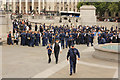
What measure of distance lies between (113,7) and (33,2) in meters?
47.7

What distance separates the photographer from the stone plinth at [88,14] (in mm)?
46688

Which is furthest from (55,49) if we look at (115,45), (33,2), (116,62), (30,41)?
(33,2)

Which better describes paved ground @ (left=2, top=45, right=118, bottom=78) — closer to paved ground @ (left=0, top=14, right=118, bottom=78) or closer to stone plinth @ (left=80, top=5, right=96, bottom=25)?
paved ground @ (left=0, top=14, right=118, bottom=78)

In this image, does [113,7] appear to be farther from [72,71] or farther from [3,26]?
[72,71]

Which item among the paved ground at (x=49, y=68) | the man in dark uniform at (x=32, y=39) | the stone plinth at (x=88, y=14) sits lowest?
the paved ground at (x=49, y=68)

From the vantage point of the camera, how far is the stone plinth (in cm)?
4669

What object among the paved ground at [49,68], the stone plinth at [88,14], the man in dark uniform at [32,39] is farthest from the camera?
the stone plinth at [88,14]

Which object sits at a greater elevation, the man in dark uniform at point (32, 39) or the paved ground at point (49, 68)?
the man in dark uniform at point (32, 39)

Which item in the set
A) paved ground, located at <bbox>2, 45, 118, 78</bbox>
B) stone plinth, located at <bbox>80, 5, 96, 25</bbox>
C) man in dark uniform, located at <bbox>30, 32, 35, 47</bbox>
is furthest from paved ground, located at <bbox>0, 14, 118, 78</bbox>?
stone plinth, located at <bbox>80, 5, 96, 25</bbox>

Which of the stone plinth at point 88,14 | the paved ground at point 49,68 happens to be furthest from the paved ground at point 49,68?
the stone plinth at point 88,14

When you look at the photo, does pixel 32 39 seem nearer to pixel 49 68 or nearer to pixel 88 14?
pixel 49 68

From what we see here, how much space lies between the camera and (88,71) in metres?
13.4

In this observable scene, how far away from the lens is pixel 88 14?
4709 cm

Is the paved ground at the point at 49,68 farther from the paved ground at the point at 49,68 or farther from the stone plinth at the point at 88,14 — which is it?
the stone plinth at the point at 88,14
